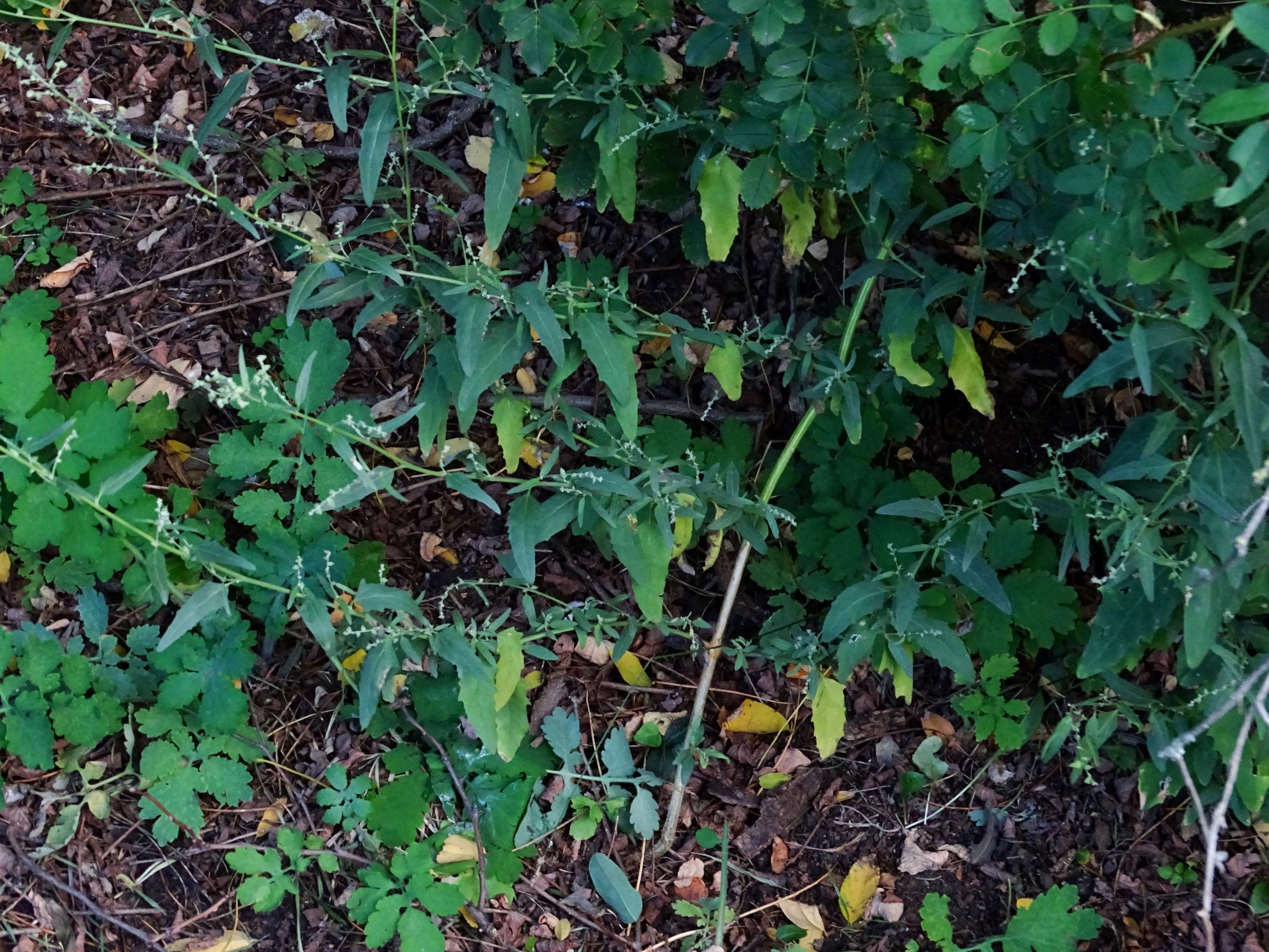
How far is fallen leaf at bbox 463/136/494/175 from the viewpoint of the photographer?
316 cm

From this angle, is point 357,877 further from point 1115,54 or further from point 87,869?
point 1115,54

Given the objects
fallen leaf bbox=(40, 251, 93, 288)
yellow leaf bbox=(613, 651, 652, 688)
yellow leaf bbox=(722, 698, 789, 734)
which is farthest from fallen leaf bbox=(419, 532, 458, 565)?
fallen leaf bbox=(40, 251, 93, 288)

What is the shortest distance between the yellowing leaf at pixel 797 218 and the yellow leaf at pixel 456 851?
1.80 m

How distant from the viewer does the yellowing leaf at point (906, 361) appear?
231 cm

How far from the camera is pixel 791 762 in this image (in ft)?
9.12

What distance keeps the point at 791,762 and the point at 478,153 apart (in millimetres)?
2124

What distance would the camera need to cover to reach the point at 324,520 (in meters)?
2.66

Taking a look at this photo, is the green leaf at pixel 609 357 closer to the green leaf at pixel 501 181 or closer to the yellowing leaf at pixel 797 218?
the green leaf at pixel 501 181

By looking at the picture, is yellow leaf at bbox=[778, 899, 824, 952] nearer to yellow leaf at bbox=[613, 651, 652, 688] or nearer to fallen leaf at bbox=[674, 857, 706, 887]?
fallen leaf at bbox=[674, 857, 706, 887]

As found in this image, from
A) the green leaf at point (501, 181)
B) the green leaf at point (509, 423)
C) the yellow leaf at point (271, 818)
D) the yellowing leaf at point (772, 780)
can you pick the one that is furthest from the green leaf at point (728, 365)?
the yellow leaf at point (271, 818)

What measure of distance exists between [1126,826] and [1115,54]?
1994 millimetres

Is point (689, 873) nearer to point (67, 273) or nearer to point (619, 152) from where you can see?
point (619, 152)

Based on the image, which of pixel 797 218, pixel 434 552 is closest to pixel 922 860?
pixel 434 552

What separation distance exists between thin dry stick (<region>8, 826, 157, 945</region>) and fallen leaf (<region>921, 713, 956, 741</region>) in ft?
7.04
